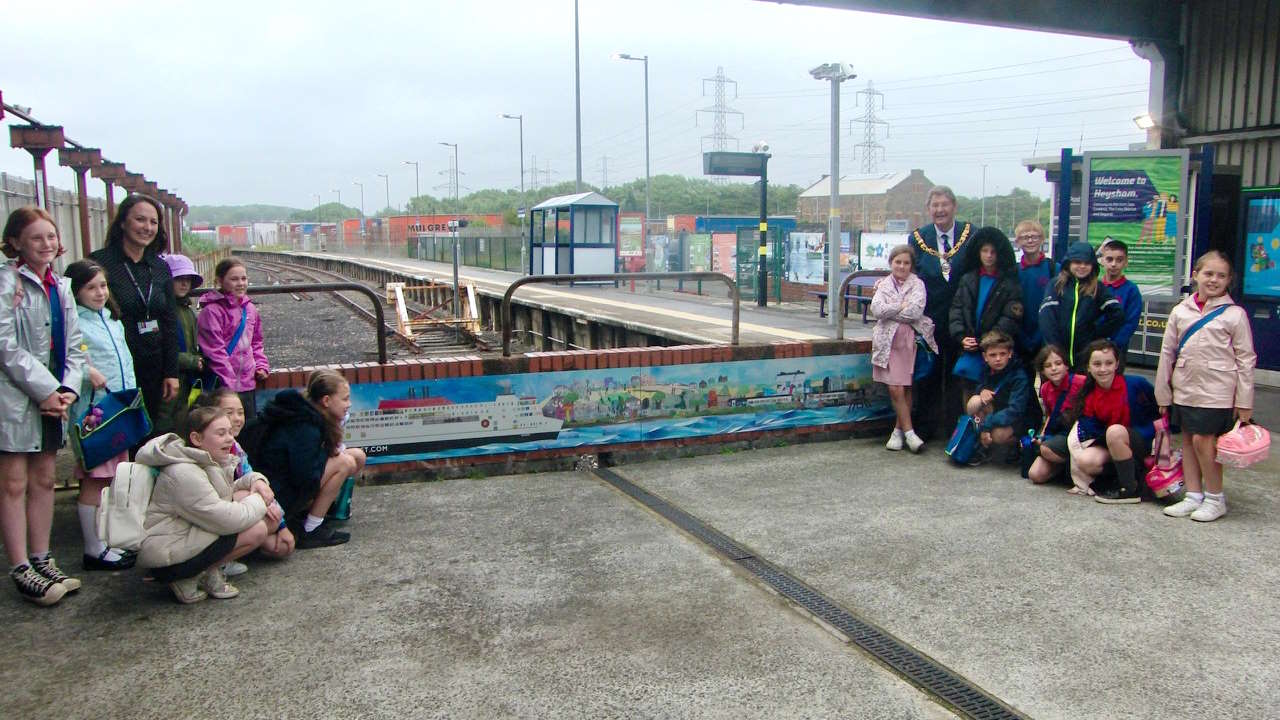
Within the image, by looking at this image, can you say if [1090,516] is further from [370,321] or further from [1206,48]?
[370,321]

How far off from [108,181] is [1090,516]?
12413 millimetres

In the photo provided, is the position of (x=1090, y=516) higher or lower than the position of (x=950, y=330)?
lower

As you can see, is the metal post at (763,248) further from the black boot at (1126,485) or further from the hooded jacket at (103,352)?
the hooded jacket at (103,352)

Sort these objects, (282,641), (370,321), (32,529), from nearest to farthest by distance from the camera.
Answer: (282,641) → (32,529) → (370,321)

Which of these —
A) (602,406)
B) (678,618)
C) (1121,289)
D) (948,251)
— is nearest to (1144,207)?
Result: (948,251)

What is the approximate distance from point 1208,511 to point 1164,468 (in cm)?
38

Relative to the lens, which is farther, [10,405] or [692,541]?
[692,541]

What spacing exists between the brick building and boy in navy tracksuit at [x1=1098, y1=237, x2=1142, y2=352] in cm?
4368

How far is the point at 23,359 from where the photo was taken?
4.04m

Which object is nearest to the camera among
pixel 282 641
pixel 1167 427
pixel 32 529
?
pixel 282 641

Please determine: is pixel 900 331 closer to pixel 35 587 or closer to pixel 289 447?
pixel 289 447

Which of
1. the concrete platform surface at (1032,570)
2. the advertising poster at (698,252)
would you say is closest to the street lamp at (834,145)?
the concrete platform surface at (1032,570)

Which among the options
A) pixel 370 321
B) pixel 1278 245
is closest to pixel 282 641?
pixel 1278 245

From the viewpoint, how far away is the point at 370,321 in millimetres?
24688
